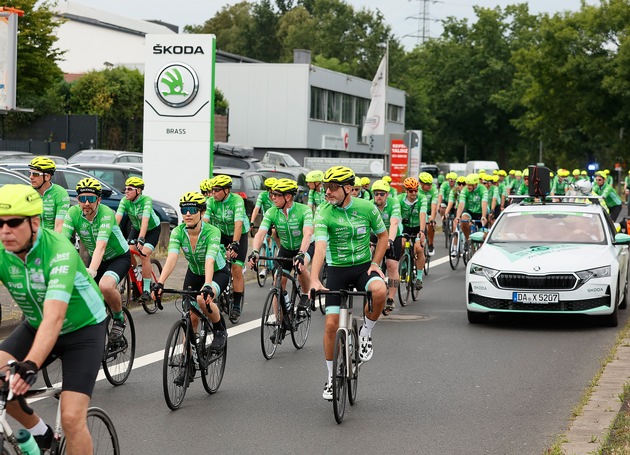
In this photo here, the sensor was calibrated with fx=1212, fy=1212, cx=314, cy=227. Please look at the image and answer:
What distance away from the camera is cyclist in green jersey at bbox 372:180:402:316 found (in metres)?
14.7

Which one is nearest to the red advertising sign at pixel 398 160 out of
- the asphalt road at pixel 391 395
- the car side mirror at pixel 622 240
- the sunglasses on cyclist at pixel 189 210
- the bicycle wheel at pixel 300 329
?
the car side mirror at pixel 622 240

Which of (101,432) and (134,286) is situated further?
(134,286)

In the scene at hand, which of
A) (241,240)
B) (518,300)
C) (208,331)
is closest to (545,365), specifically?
(518,300)

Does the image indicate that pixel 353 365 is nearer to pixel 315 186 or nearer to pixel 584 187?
pixel 315 186

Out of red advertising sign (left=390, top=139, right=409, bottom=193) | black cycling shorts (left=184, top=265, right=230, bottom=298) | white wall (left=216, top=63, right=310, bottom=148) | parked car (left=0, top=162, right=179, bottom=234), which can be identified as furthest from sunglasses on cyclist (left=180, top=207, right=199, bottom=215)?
white wall (left=216, top=63, right=310, bottom=148)

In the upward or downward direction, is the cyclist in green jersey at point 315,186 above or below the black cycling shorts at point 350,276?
above

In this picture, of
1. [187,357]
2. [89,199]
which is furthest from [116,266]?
[187,357]

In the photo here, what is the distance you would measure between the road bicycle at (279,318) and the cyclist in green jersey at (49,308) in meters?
5.75

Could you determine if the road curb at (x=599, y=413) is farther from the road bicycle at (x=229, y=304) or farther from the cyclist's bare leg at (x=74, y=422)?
the road bicycle at (x=229, y=304)

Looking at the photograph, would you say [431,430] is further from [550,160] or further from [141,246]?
[550,160]

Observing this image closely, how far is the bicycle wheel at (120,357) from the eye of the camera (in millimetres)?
9953

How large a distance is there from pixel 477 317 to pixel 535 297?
94 cm

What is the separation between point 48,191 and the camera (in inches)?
497

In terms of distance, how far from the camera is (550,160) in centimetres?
10344
